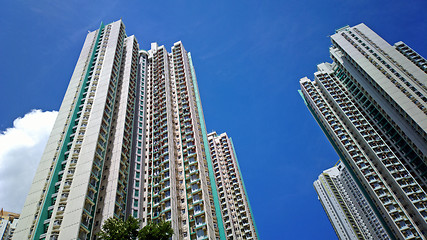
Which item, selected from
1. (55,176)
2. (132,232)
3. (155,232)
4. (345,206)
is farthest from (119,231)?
(345,206)

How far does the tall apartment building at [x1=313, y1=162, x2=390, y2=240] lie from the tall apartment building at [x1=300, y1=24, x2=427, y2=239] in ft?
134

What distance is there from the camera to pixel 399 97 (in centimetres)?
5059

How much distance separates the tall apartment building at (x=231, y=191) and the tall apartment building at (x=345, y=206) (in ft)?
152

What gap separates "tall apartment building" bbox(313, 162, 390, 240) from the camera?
94412 millimetres

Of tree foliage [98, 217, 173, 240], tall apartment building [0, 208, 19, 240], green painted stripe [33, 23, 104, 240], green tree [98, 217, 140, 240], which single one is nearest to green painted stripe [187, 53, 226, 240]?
tree foliage [98, 217, 173, 240]

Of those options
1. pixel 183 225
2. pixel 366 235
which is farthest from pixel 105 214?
pixel 366 235

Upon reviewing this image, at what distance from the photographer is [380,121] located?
61562 mm

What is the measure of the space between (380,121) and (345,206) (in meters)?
60.6

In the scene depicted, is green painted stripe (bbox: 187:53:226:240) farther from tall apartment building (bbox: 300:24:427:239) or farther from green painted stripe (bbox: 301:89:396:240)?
green painted stripe (bbox: 301:89:396:240)

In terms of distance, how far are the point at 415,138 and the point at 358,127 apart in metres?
12.9

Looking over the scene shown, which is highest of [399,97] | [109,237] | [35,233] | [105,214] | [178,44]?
[178,44]

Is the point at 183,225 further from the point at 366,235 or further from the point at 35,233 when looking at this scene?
the point at 366,235

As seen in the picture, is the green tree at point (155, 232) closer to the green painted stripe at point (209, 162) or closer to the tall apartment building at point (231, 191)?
the green painted stripe at point (209, 162)

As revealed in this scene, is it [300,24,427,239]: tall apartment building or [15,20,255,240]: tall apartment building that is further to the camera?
[300,24,427,239]: tall apartment building
